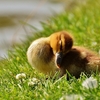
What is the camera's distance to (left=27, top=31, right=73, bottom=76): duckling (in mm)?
4793

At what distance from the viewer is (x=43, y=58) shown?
16.1 feet

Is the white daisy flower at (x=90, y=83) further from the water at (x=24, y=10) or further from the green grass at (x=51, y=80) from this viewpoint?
the water at (x=24, y=10)

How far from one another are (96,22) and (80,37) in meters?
0.73

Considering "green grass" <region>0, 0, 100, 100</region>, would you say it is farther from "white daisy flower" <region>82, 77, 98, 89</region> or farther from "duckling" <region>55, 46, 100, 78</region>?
"duckling" <region>55, 46, 100, 78</region>

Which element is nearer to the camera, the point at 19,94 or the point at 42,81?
the point at 19,94

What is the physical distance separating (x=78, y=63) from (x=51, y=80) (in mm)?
327

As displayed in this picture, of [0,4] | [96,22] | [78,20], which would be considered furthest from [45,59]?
[0,4]

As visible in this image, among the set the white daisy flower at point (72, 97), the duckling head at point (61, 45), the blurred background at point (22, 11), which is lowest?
the blurred background at point (22, 11)

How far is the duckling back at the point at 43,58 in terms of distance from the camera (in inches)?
193

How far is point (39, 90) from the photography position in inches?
173

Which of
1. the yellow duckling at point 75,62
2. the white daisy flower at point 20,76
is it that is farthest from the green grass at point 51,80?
the yellow duckling at point 75,62

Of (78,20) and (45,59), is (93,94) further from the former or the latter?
(78,20)

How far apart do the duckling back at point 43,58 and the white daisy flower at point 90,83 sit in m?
0.65

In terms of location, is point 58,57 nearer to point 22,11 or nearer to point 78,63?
point 78,63
